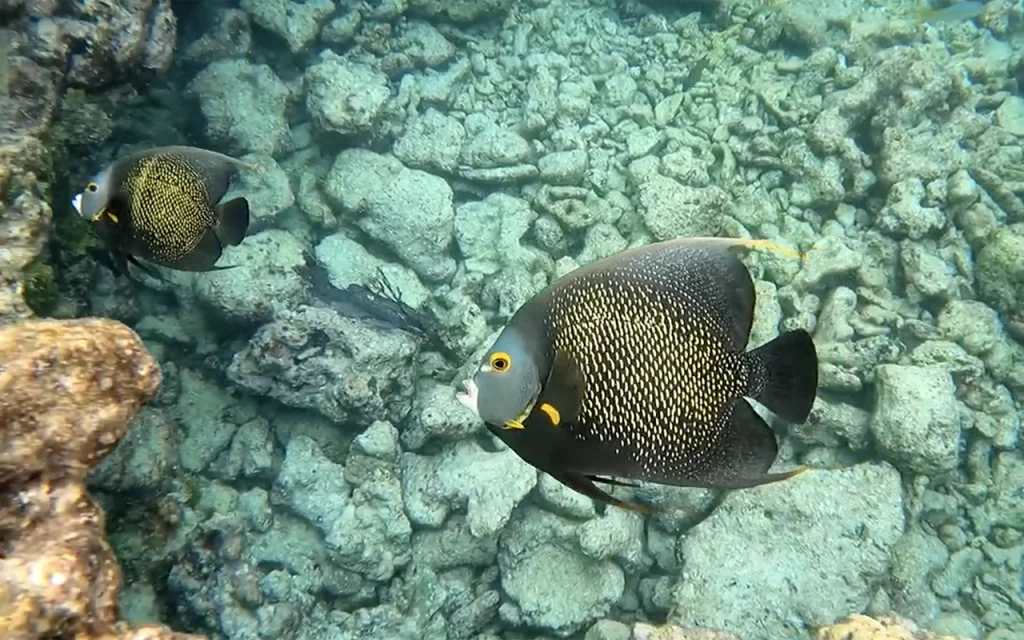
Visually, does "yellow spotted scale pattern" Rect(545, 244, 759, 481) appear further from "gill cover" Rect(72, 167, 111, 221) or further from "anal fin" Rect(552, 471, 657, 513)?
"gill cover" Rect(72, 167, 111, 221)

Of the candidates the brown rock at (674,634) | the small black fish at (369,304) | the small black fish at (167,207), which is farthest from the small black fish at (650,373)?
the small black fish at (369,304)

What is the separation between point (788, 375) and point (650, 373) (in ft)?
1.07

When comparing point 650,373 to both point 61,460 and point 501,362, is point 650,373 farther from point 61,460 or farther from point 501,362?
point 61,460

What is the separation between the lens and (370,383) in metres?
4.27

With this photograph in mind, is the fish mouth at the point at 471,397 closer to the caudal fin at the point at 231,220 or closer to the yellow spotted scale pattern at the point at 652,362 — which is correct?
the yellow spotted scale pattern at the point at 652,362

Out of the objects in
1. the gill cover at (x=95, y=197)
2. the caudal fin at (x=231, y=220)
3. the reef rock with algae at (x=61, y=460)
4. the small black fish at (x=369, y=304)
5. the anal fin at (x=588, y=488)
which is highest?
the gill cover at (x=95, y=197)

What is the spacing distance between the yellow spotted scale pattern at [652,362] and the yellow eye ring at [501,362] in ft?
0.43

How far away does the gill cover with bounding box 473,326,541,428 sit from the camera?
59.8 inches

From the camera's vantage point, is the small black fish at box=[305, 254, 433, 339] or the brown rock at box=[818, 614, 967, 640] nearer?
the brown rock at box=[818, 614, 967, 640]

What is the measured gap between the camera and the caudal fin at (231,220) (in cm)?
293

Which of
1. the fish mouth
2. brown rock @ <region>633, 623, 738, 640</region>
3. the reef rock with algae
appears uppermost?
the fish mouth

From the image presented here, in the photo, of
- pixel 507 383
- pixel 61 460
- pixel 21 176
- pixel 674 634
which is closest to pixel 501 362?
pixel 507 383


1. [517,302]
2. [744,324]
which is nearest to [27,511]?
[744,324]

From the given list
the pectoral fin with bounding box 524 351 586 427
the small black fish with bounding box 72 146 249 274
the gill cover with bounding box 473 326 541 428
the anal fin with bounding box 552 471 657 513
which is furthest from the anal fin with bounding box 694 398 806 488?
the small black fish with bounding box 72 146 249 274
